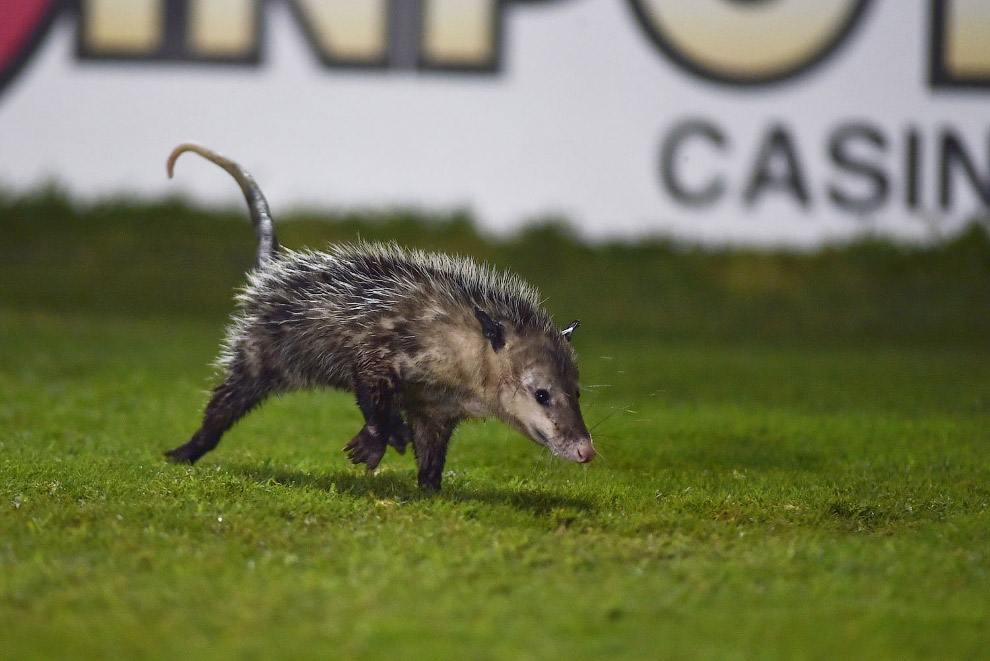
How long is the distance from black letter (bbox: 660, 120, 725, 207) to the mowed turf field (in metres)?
2.03

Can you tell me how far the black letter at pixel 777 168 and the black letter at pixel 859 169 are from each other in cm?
45

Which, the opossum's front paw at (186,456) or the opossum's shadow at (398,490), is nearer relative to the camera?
the opossum's shadow at (398,490)

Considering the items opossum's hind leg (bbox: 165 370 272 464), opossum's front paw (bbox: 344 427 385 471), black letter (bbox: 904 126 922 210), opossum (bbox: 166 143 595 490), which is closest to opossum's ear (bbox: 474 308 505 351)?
opossum (bbox: 166 143 595 490)

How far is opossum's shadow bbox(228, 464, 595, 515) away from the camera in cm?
609

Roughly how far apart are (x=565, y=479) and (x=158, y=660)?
3538 millimetres

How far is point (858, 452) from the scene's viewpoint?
25.7 feet

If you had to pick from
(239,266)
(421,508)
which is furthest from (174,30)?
(421,508)

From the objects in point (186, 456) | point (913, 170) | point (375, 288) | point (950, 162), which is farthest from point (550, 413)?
point (950, 162)

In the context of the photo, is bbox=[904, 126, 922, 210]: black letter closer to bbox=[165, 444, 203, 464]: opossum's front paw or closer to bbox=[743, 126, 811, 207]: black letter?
bbox=[743, 126, 811, 207]: black letter

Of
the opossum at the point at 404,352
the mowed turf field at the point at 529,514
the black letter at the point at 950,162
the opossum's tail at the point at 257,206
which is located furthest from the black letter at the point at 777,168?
the opossum's tail at the point at 257,206

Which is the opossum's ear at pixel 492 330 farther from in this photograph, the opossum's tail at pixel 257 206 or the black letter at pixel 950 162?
the black letter at pixel 950 162

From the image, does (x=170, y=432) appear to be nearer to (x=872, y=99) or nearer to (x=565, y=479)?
(x=565, y=479)

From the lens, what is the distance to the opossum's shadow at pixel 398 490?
6.09 meters

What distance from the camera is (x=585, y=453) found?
18.7 feet
